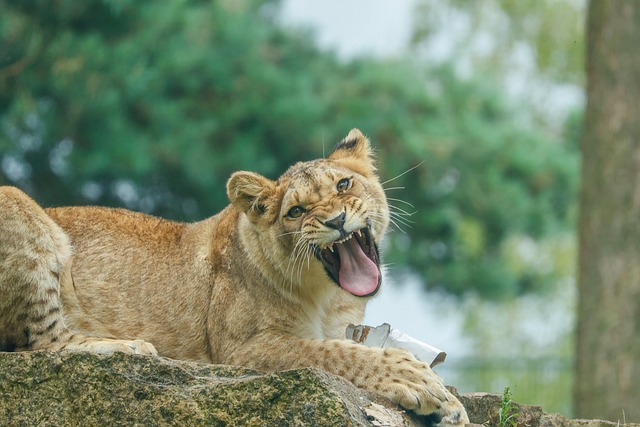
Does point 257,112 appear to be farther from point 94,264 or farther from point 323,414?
point 323,414

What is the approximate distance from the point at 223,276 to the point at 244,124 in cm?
889

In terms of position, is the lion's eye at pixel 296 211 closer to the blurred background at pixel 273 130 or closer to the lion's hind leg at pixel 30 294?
the lion's hind leg at pixel 30 294

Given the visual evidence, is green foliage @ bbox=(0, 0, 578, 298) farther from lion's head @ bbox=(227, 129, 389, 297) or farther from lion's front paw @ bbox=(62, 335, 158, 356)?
lion's front paw @ bbox=(62, 335, 158, 356)

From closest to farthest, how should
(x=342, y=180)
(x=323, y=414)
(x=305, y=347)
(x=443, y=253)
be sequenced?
(x=323, y=414) → (x=305, y=347) → (x=342, y=180) → (x=443, y=253)

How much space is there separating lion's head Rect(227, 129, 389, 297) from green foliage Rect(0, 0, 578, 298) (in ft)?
19.0

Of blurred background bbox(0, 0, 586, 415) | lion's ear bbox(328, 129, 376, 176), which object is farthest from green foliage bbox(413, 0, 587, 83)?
lion's ear bbox(328, 129, 376, 176)

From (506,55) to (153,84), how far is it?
74.6 feet

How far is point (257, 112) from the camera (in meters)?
15.6

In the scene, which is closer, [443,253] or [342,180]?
[342,180]

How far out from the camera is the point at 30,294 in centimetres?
632

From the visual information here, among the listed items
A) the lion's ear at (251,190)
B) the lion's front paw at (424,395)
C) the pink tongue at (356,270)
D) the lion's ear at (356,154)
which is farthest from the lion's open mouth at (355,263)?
the lion's ear at (356,154)

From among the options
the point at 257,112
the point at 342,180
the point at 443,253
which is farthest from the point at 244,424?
the point at 443,253

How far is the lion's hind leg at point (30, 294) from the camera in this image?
6258mm

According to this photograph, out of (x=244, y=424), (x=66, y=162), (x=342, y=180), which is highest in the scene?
(x=66, y=162)
